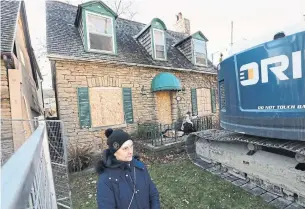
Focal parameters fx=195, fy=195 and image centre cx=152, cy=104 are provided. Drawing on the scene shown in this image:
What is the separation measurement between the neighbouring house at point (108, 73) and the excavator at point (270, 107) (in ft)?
17.2

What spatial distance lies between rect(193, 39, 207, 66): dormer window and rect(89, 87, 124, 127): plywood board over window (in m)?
6.54

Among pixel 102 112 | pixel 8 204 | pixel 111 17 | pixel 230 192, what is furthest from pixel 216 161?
pixel 111 17

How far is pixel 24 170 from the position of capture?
2.35 ft

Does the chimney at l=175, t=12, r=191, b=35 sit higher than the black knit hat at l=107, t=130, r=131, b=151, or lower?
higher

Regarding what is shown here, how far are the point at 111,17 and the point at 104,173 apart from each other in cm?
865

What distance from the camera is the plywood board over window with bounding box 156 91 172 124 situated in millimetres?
10633

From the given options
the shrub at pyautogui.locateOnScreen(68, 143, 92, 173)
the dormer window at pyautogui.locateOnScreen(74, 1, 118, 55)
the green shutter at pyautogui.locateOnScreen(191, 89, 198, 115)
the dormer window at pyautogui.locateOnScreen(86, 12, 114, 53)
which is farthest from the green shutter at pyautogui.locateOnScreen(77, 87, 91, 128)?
the green shutter at pyautogui.locateOnScreen(191, 89, 198, 115)

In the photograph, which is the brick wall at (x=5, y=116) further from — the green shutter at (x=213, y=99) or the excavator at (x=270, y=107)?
the green shutter at (x=213, y=99)

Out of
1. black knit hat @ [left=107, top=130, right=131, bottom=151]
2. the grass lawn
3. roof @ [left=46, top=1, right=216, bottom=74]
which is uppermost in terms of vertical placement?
roof @ [left=46, top=1, right=216, bottom=74]

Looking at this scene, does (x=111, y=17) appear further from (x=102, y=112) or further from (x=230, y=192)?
(x=230, y=192)

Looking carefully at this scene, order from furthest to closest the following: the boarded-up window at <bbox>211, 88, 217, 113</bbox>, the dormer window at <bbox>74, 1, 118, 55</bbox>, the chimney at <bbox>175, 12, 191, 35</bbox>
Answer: the chimney at <bbox>175, 12, 191, 35</bbox> < the boarded-up window at <bbox>211, 88, 217, 113</bbox> < the dormer window at <bbox>74, 1, 118, 55</bbox>

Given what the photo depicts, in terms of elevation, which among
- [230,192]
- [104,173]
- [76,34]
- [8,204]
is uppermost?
[76,34]

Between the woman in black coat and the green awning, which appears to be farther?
the green awning

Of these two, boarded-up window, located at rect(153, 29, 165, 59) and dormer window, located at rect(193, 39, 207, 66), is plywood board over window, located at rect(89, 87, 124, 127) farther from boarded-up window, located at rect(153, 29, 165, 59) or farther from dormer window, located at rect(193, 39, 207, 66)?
dormer window, located at rect(193, 39, 207, 66)
